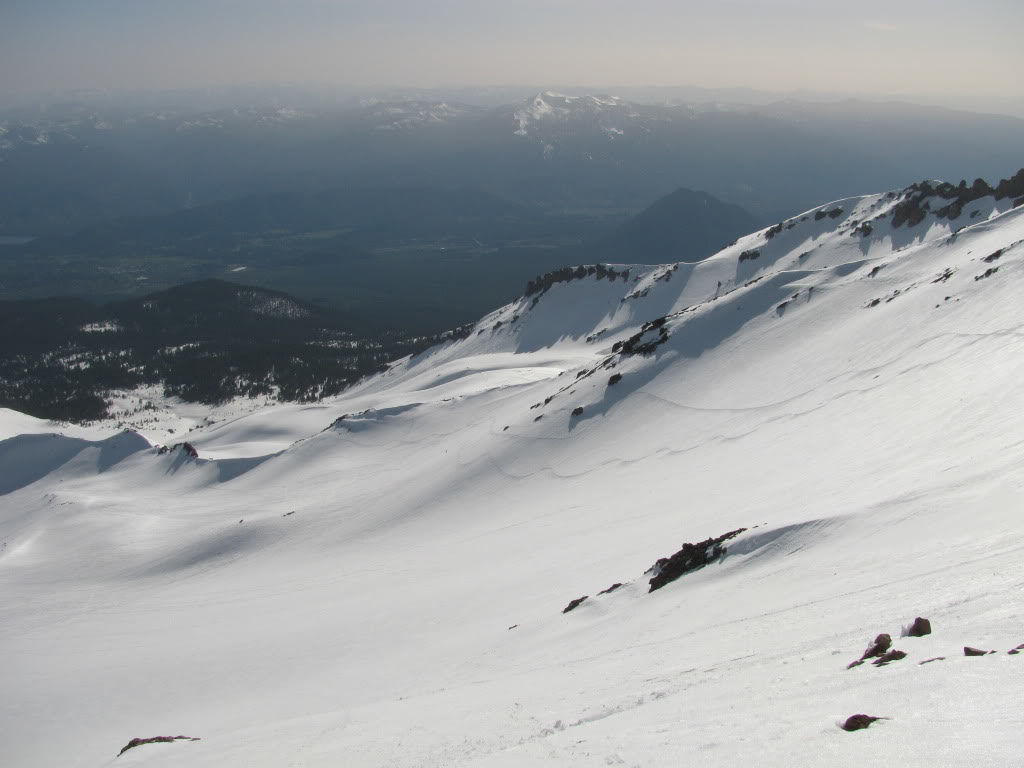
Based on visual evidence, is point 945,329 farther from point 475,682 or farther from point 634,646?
point 475,682

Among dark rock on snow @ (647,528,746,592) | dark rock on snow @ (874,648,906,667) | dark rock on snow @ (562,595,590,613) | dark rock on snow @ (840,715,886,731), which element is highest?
dark rock on snow @ (840,715,886,731)

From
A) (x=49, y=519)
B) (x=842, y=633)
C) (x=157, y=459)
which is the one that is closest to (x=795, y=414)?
(x=842, y=633)

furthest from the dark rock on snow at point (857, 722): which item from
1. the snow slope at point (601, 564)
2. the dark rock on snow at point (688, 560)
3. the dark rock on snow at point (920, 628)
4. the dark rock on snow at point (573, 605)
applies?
the dark rock on snow at point (573, 605)

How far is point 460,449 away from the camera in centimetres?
6456

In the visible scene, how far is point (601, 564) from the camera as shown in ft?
98.8

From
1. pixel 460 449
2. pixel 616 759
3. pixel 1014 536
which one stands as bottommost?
pixel 460 449

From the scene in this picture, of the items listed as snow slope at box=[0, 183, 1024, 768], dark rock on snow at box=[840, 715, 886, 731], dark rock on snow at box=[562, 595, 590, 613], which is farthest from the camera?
dark rock on snow at box=[562, 595, 590, 613]

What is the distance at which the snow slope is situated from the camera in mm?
12562

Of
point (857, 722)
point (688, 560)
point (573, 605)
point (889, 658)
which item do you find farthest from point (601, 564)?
point (857, 722)

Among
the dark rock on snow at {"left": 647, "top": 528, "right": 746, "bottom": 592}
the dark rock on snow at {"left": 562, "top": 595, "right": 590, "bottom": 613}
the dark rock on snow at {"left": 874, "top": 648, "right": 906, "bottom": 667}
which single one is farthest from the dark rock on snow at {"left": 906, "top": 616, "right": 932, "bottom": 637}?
the dark rock on snow at {"left": 562, "top": 595, "right": 590, "bottom": 613}

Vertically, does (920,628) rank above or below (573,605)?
above

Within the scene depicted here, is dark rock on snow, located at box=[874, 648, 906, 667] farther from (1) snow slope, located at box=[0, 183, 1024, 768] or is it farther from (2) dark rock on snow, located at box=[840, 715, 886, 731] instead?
(2) dark rock on snow, located at box=[840, 715, 886, 731]

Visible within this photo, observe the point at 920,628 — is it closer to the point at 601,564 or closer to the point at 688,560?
the point at 688,560

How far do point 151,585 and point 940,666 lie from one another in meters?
58.9
